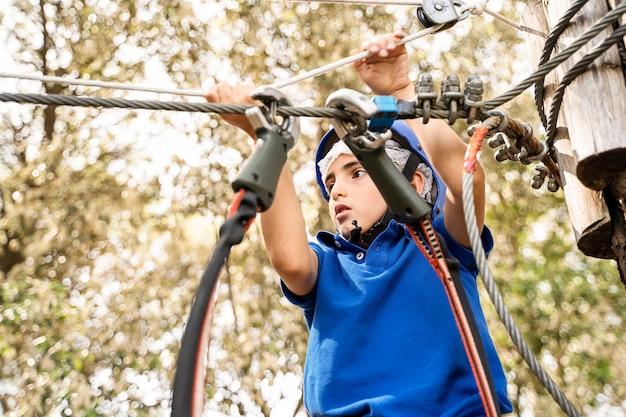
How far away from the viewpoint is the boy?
1731 mm

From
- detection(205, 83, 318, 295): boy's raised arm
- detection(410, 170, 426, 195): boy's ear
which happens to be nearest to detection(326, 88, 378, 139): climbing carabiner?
detection(205, 83, 318, 295): boy's raised arm

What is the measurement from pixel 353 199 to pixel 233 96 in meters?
0.54

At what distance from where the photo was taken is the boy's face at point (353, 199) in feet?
6.79

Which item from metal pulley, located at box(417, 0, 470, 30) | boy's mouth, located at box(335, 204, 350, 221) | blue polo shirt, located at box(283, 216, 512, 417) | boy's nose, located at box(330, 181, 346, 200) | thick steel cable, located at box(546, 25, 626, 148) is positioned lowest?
blue polo shirt, located at box(283, 216, 512, 417)

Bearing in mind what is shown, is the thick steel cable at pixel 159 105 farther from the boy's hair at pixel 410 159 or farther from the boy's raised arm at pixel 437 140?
the boy's hair at pixel 410 159

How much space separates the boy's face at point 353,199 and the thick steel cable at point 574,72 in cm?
47

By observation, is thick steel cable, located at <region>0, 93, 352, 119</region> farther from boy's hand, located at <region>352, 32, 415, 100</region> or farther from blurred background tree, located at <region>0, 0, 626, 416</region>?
blurred background tree, located at <region>0, 0, 626, 416</region>

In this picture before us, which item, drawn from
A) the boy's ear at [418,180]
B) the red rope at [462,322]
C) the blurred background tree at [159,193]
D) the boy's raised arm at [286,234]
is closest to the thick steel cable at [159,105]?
the red rope at [462,322]

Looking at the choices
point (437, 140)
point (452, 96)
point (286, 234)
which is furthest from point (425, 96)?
point (286, 234)

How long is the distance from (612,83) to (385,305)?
2.32 feet

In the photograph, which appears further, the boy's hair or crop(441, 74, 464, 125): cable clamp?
the boy's hair

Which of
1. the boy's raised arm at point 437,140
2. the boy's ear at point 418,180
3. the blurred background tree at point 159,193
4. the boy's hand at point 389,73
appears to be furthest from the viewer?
the blurred background tree at point 159,193

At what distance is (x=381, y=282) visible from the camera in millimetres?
1902

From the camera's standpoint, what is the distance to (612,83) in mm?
1652
